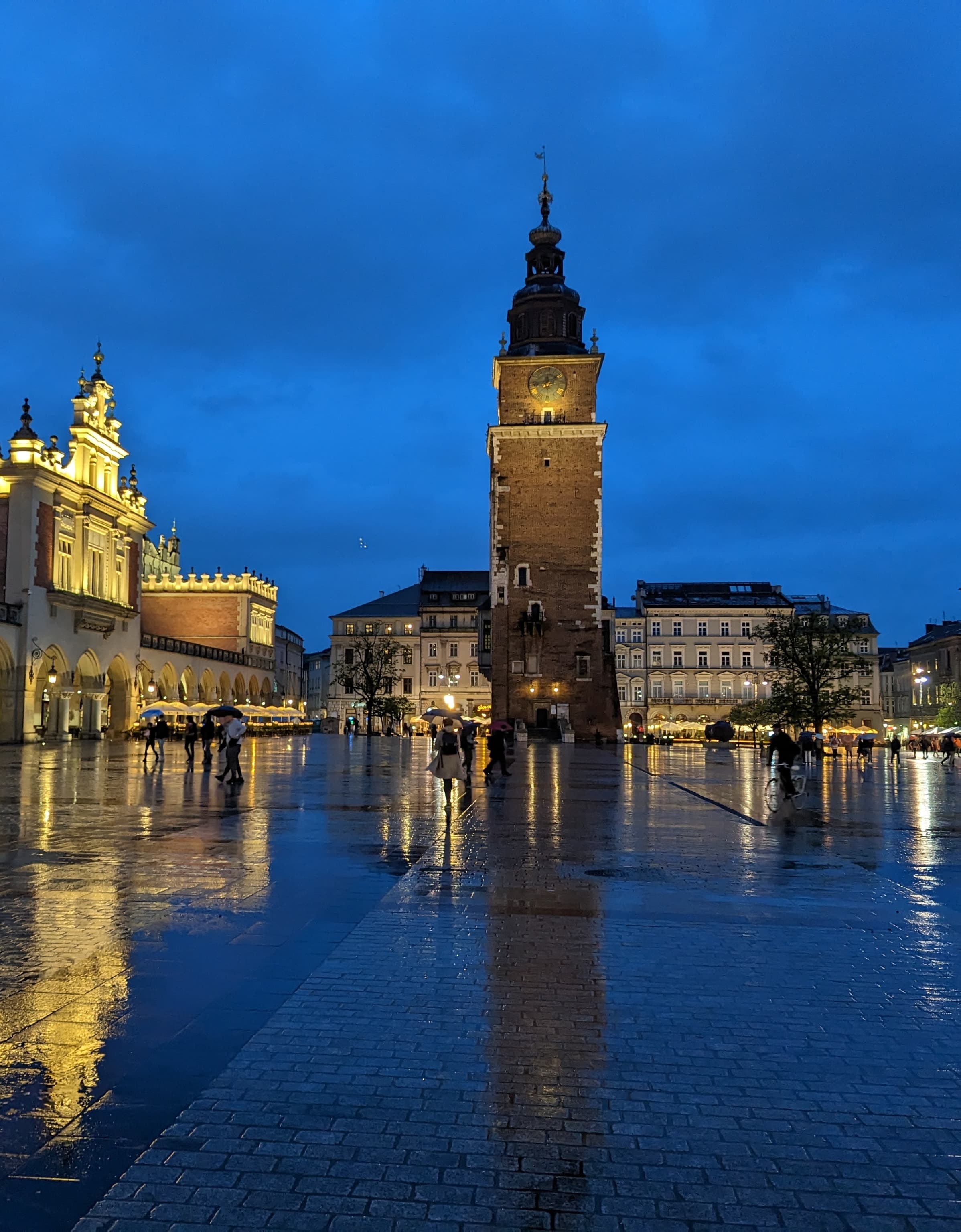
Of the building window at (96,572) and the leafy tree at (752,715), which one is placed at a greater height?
the building window at (96,572)

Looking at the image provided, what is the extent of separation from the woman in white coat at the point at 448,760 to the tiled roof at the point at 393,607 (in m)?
85.4

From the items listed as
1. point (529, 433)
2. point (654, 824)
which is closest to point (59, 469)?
point (529, 433)

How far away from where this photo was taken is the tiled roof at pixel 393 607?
10075cm

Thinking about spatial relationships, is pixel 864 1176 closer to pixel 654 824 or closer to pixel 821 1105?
pixel 821 1105

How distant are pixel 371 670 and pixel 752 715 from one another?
34.2 metres

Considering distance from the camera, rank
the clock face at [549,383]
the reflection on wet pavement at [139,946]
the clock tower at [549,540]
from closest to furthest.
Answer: the reflection on wet pavement at [139,946]
the clock tower at [549,540]
the clock face at [549,383]

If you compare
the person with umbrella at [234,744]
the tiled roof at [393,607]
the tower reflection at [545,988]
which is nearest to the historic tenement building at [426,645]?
the tiled roof at [393,607]

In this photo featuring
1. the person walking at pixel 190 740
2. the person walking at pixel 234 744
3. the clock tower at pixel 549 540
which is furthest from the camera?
the clock tower at pixel 549 540

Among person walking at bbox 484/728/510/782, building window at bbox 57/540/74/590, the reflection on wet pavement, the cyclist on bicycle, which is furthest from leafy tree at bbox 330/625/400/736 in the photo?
the reflection on wet pavement

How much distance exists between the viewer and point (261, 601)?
86000 mm

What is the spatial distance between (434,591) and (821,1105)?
98859 millimetres

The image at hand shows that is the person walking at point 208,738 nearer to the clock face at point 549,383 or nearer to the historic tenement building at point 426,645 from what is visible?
the clock face at point 549,383

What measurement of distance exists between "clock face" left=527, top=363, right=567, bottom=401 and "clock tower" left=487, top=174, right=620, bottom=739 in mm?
59

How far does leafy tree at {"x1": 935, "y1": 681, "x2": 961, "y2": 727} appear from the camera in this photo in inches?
3061
